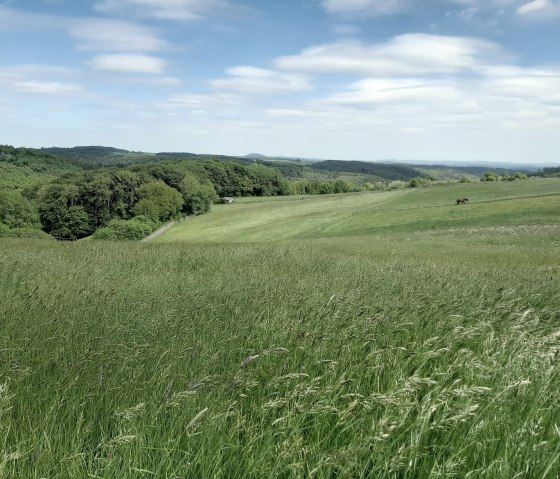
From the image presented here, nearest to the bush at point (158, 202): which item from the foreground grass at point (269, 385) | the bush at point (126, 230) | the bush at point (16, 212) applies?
the bush at point (126, 230)

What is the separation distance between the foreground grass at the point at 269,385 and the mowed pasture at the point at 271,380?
0.7 inches

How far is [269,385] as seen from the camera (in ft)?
10.3

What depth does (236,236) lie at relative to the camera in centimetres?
5697

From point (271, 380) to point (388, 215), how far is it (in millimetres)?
55008

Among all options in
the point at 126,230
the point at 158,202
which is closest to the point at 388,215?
the point at 126,230

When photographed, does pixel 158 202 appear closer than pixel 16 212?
No

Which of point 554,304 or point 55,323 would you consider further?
point 554,304

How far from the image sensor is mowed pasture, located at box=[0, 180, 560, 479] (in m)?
2.43

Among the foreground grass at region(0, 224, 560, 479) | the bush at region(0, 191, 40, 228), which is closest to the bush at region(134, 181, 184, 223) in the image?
the bush at region(0, 191, 40, 228)

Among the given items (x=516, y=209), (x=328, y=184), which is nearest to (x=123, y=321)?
(x=516, y=209)

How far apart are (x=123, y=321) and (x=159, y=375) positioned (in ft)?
4.85

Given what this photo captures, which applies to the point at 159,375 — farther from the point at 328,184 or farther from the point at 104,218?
the point at 328,184

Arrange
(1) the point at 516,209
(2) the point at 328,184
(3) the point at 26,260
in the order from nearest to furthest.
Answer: (3) the point at 26,260 → (1) the point at 516,209 → (2) the point at 328,184

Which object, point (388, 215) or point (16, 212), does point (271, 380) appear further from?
point (16, 212)
